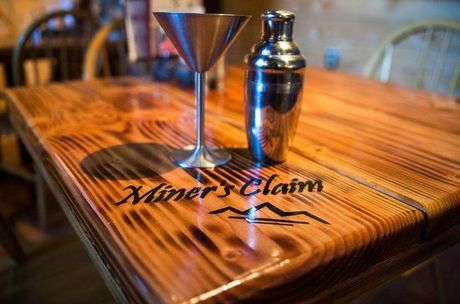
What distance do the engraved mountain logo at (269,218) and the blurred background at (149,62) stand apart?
0.72 ft

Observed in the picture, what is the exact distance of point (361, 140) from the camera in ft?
2.49

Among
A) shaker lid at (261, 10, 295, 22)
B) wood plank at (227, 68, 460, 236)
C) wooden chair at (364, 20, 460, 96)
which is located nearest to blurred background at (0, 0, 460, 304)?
wooden chair at (364, 20, 460, 96)

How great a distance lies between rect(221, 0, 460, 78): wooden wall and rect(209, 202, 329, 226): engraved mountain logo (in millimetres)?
1747

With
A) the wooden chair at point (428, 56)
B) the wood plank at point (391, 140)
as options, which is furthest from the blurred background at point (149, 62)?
the wood plank at point (391, 140)

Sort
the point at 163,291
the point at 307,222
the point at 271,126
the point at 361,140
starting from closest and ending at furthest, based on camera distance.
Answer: the point at 163,291 < the point at 307,222 < the point at 271,126 < the point at 361,140

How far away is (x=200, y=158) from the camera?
0.63m

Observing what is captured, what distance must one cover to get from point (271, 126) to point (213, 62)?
13 centimetres

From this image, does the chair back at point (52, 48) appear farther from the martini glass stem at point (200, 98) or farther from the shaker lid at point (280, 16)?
the shaker lid at point (280, 16)

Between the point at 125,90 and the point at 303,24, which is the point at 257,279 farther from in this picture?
the point at 303,24

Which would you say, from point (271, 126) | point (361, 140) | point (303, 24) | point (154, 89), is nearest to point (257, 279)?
point (271, 126)

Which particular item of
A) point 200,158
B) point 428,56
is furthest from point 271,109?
point 428,56

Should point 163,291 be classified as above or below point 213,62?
below

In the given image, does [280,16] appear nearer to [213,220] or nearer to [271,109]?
[271,109]

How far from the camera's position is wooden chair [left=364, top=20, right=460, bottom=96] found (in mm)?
1459
